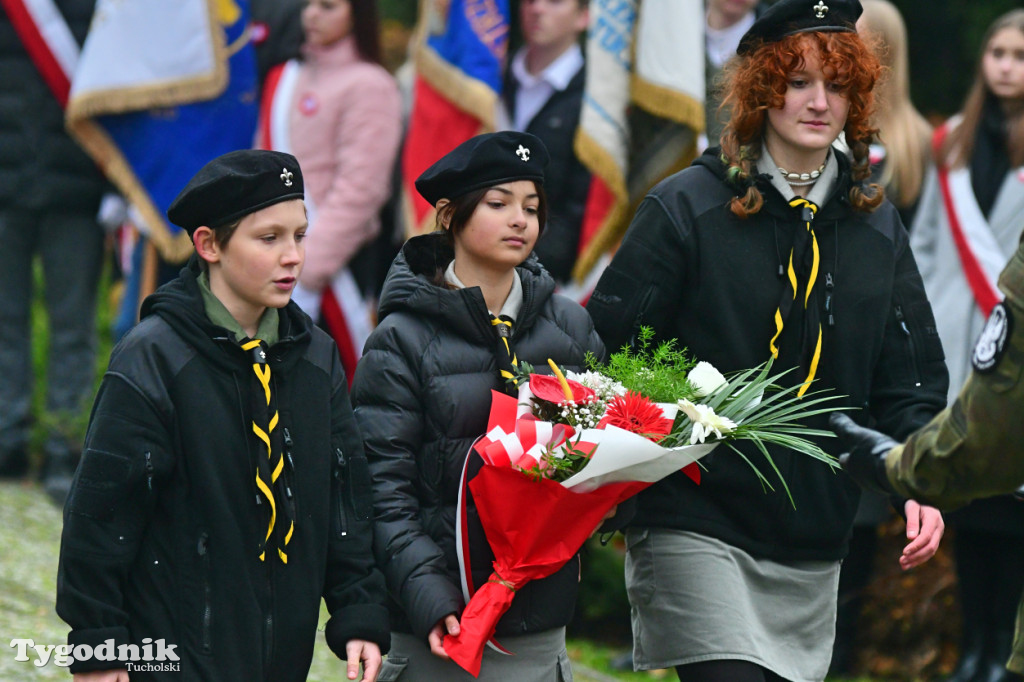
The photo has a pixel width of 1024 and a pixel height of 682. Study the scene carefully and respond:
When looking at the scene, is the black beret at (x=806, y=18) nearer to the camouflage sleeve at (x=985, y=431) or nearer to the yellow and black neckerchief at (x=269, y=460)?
the camouflage sleeve at (x=985, y=431)

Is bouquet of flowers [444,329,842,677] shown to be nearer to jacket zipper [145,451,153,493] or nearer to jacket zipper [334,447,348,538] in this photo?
jacket zipper [334,447,348,538]

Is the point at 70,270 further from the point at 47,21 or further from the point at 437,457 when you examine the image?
the point at 437,457

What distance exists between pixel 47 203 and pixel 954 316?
4.47 meters

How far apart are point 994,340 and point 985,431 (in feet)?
0.62

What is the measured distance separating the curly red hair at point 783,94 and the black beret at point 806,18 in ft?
0.08

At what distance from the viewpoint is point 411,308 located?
3.98 m

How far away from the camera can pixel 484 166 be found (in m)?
3.99

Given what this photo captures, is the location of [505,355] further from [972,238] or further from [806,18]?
[972,238]

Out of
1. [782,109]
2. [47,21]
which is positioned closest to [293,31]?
[47,21]

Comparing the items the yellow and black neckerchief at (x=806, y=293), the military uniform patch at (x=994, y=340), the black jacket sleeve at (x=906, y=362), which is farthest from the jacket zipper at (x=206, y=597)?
the black jacket sleeve at (x=906, y=362)

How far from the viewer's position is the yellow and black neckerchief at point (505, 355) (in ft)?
12.8

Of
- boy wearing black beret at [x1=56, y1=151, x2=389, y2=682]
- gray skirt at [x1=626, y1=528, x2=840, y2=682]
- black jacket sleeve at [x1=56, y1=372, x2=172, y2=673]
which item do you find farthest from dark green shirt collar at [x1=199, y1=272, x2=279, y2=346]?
gray skirt at [x1=626, y1=528, x2=840, y2=682]

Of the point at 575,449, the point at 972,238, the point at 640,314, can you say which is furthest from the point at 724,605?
the point at 972,238

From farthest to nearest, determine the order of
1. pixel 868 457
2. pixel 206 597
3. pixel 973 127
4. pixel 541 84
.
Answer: pixel 541 84
pixel 973 127
pixel 206 597
pixel 868 457
